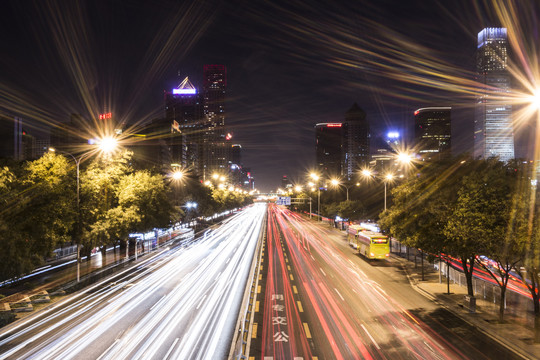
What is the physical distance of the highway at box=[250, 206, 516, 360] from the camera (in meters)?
14.3

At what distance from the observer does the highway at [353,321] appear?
14.3 m

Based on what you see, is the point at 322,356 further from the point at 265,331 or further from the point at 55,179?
the point at 55,179

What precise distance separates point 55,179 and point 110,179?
29.0ft

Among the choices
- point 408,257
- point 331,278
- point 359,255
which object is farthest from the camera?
point 359,255

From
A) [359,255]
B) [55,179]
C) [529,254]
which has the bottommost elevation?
[359,255]

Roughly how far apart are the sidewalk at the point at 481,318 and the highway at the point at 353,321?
0.58 m

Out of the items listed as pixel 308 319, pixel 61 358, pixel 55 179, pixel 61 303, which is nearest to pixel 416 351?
pixel 308 319

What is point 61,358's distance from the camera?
44.5ft

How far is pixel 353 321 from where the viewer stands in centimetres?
1783

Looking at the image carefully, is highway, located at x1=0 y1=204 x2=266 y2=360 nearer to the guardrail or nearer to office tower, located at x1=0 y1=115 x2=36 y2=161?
the guardrail

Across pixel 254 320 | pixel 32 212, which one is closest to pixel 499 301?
pixel 254 320

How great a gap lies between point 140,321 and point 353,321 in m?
11.4

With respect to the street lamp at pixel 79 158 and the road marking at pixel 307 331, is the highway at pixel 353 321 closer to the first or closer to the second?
→ the road marking at pixel 307 331

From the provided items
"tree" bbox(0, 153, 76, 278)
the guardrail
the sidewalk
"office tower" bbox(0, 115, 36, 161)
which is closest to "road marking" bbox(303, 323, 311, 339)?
→ the guardrail
